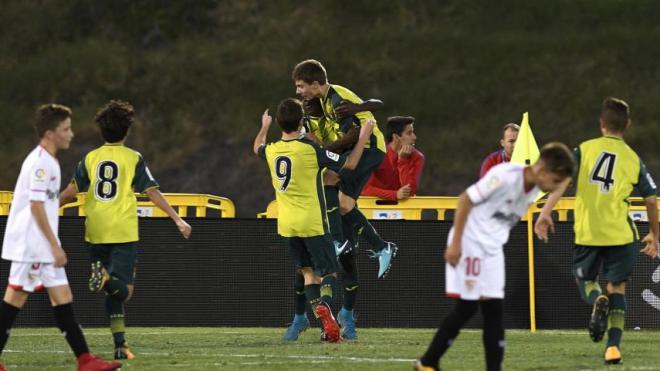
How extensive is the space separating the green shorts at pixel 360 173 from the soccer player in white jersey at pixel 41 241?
4.05m

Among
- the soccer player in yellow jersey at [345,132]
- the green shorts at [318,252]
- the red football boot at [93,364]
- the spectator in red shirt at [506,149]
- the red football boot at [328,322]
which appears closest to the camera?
the red football boot at [93,364]

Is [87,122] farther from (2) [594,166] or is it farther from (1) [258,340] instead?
(2) [594,166]

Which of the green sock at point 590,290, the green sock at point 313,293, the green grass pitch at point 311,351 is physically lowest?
the green grass pitch at point 311,351

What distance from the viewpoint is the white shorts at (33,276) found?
909cm

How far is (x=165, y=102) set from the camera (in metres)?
41.8

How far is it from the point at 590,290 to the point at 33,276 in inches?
157

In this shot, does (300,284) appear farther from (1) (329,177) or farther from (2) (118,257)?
(2) (118,257)

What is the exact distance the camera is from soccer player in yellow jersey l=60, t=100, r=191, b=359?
1042 centimetres

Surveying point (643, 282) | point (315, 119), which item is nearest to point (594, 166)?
point (315, 119)

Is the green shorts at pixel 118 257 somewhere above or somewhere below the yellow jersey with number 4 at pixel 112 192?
below

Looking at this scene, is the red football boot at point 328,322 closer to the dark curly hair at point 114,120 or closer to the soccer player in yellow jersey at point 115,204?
the soccer player in yellow jersey at point 115,204

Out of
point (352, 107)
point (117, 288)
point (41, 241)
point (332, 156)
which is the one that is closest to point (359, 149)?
point (332, 156)

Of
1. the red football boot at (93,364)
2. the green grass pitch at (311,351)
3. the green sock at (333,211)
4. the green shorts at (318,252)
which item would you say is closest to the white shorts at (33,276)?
the red football boot at (93,364)

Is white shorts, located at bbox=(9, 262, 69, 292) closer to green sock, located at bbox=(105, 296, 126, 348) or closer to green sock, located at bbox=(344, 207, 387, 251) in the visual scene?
green sock, located at bbox=(105, 296, 126, 348)
